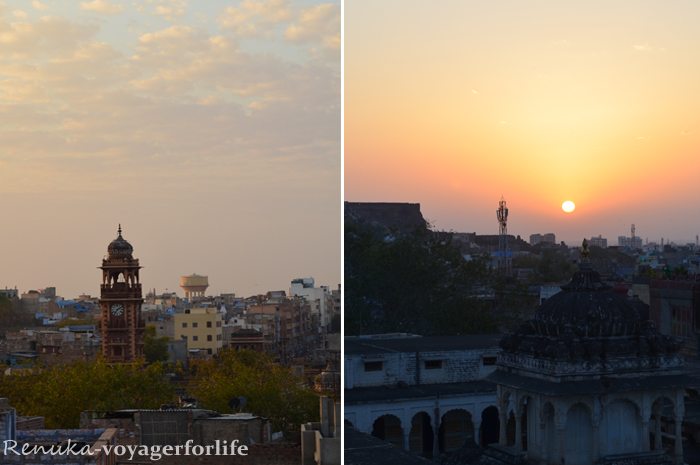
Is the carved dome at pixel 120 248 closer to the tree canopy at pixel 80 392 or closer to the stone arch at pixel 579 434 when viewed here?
the tree canopy at pixel 80 392

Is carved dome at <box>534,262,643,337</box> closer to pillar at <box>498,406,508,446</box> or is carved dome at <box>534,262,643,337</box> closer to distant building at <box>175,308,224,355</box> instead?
pillar at <box>498,406,508,446</box>

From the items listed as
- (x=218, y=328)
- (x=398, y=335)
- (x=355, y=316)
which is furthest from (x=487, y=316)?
(x=218, y=328)

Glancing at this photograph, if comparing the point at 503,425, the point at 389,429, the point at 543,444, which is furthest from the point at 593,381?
the point at 389,429

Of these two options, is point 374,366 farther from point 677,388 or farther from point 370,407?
point 677,388

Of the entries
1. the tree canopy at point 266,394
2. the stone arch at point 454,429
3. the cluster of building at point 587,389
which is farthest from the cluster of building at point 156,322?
the cluster of building at point 587,389

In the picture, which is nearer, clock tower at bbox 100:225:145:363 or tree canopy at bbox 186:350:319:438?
tree canopy at bbox 186:350:319:438

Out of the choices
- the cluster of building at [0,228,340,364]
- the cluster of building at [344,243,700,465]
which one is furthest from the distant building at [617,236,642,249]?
the cluster of building at [344,243,700,465]
